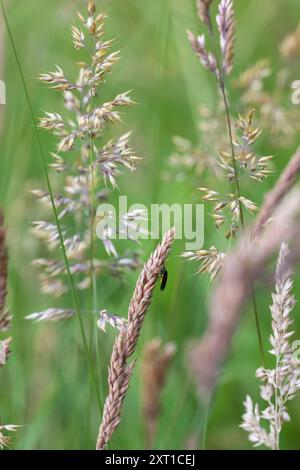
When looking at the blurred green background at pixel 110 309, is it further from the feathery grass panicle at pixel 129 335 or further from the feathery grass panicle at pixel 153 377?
the feathery grass panicle at pixel 129 335

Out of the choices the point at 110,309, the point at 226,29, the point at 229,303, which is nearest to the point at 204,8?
the point at 226,29

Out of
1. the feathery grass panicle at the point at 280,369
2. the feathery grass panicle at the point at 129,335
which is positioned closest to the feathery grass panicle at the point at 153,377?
the feathery grass panicle at the point at 280,369

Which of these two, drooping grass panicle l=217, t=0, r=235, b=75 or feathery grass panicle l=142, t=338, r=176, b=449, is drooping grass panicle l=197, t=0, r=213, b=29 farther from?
feathery grass panicle l=142, t=338, r=176, b=449

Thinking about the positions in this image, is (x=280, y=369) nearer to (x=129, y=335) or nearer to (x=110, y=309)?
(x=129, y=335)

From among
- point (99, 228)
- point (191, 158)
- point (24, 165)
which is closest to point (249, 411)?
point (99, 228)

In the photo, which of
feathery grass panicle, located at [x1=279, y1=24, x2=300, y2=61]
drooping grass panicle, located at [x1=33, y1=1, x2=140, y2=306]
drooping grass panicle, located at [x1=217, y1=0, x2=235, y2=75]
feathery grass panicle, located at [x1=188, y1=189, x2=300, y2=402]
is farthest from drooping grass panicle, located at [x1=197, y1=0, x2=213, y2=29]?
feathery grass panicle, located at [x1=279, y1=24, x2=300, y2=61]

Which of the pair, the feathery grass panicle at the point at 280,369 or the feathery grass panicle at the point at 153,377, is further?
the feathery grass panicle at the point at 153,377
